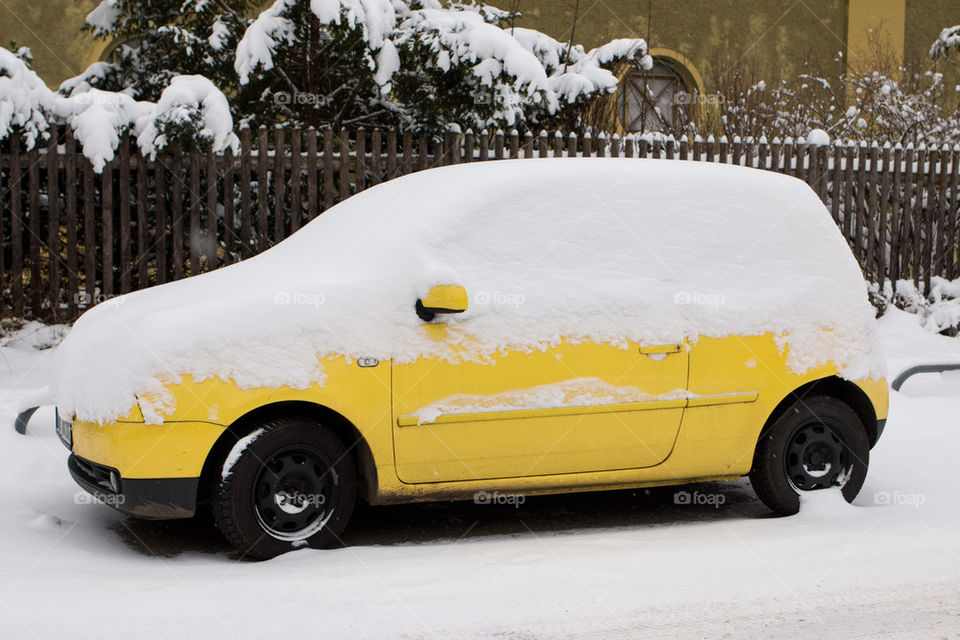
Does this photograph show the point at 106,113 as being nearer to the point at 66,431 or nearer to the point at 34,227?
the point at 34,227

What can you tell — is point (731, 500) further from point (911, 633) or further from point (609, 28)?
point (609, 28)

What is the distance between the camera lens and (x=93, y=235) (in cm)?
882

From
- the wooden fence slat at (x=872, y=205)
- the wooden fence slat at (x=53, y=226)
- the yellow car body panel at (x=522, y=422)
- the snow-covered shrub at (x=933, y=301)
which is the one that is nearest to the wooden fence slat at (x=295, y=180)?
the wooden fence slat at (x=53, y=226)

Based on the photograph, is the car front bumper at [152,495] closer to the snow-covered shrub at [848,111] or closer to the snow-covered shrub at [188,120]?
the snow-covered shrub at [188,120]

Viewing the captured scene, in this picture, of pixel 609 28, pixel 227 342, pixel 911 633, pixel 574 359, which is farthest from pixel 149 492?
pixel 609 28

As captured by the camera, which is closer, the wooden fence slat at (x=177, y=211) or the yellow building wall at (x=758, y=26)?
the wooden fence slat at (x=177, y=211)

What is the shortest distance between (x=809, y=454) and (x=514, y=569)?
6.08ft

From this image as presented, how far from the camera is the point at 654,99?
1441cm

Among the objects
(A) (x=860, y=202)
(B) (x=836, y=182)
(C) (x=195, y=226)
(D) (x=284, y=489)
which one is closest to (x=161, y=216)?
(C) (x=195, y=226)

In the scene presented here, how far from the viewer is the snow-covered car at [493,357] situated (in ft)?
13.8

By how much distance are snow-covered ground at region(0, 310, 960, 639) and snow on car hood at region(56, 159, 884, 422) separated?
0.71 meters

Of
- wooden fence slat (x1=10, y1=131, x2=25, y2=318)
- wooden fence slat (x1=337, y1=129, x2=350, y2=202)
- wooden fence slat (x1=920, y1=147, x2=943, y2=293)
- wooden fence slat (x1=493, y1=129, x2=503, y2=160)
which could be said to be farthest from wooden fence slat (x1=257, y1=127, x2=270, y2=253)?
wooden fence slat (x1=920, y1=147, x2=943, y2=293)

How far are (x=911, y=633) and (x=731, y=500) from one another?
2.11 meters

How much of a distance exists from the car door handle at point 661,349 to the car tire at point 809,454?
73 cm
